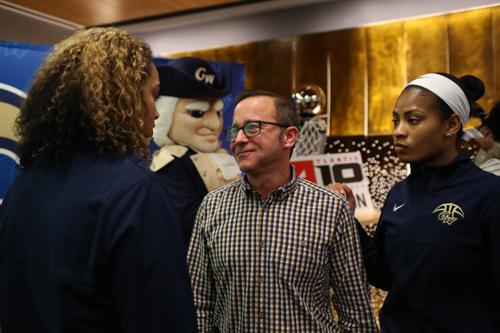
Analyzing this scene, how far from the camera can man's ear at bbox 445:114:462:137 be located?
5.19ft

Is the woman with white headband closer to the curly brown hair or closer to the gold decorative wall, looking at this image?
the curly brown hair

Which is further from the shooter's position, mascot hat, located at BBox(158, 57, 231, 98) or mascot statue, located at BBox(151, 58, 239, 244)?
mascot hat, located at BBox(158, 57, 231, 98)

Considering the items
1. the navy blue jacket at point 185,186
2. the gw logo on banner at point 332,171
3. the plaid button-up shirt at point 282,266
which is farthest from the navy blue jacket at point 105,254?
the gw logo on banner at point 332,171

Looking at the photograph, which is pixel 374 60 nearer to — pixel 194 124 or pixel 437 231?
pixel 194 124

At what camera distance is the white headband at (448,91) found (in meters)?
1.58

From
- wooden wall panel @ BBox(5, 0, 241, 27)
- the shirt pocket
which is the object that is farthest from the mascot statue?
wooden wall panel @ BBox(5, 0, 241, 27)

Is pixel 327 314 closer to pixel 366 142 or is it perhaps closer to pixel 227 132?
pixel 227 132

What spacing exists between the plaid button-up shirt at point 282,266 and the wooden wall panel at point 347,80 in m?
4.05

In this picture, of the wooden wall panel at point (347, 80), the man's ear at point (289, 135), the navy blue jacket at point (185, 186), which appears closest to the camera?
the man's ear at point (289, 135)

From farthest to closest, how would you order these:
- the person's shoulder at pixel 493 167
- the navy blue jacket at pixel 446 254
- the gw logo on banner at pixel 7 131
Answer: the gw logo on banner at pixel 7 131 < the person's shoulder at pixel 493 167 < the navy blue jacket at pixel 446 254

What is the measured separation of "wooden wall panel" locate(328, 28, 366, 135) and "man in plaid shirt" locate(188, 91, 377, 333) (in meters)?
3.98

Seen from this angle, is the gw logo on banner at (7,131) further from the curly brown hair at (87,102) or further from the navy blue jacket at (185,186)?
the curly brown hair at (87,102)

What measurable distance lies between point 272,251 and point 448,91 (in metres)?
0.81

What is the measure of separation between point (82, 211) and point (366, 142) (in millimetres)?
4880
